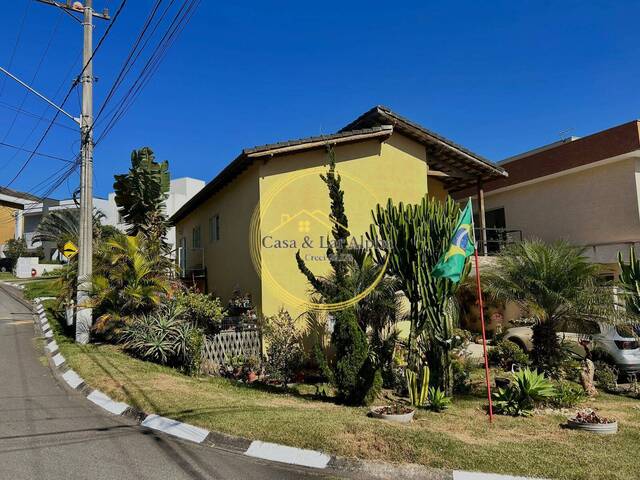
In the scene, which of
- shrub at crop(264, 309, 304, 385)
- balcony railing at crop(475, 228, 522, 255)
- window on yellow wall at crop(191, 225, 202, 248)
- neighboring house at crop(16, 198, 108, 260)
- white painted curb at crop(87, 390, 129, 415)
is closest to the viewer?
white painted curb at crop(87, 390, 129, 415)

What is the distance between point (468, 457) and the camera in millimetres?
5520

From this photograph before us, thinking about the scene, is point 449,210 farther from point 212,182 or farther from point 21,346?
point 21,346

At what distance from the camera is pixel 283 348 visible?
1070 centimetres

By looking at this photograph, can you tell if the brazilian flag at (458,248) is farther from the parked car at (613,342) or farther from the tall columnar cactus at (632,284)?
the parked car at (613,342)

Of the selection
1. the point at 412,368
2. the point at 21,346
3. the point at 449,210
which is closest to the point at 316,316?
the point at 412,368

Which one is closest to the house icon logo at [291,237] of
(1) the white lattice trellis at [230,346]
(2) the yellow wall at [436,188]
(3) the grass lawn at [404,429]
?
(1) the white lattice trellis at [230,346]

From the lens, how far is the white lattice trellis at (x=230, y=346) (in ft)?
36.9

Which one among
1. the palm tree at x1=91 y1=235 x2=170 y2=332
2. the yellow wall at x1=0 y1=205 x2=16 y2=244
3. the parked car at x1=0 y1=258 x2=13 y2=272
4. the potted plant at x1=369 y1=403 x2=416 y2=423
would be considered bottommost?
the potted plant at x1=369 y1=403 x2=416 y2=423

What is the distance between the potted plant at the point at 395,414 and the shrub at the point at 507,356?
5.52 metres

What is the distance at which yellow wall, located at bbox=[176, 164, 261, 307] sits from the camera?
1304cm

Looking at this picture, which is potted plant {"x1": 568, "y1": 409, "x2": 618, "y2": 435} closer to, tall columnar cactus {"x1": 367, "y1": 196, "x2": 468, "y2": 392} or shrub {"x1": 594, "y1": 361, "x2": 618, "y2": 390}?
tall columnar cactus {"x1": 367, "y1": 196, "x2": 468, "y2": 392}

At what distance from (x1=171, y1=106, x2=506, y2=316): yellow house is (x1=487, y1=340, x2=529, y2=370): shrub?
15.6ft

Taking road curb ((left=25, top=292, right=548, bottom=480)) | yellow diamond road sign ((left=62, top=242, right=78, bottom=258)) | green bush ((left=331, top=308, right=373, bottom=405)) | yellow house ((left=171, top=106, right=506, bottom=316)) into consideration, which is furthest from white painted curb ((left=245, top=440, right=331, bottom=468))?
yellow diamond road sign ((left=62, top=242, right=78, bottom=258))

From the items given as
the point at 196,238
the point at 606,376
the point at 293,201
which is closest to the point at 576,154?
the point at 606,376
